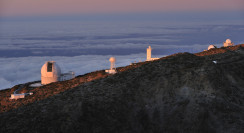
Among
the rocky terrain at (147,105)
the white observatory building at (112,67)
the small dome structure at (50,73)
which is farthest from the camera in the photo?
the small dome structure at (50,73)

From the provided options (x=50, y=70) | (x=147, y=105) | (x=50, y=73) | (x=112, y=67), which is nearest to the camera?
(x=147, y=105)

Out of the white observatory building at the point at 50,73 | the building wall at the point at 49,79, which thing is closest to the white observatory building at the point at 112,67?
the white observatory building at the point at 50,73

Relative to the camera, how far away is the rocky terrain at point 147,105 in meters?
8.56

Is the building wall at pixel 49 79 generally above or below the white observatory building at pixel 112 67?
below

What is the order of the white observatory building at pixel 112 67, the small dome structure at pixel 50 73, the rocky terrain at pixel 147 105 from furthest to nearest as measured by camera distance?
the small dome structure at pixel 50 73
the white observatory building at pixel 112 67
the rocky terrain at pixel 147 105

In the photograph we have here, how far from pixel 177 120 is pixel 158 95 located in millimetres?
1380

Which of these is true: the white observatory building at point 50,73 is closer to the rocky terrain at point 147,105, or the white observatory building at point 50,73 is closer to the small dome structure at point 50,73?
the small dome structure at point 50,73

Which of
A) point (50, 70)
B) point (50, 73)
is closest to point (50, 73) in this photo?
point (50, 73)

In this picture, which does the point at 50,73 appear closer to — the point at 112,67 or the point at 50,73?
the point at 50,73

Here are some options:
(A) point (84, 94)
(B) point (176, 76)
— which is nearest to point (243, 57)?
(B) point (176, 76)

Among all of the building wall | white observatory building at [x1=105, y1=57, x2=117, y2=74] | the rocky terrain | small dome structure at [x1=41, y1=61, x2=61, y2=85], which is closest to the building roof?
small dome structure at [x1=41, y1=61, x2=61, y2=85]

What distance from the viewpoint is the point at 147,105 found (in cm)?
1044

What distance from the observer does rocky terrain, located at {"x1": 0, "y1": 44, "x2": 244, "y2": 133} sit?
337 inches

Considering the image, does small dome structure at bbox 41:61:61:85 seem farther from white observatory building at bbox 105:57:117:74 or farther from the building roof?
white observatory building at bbox 105:57:117:74
